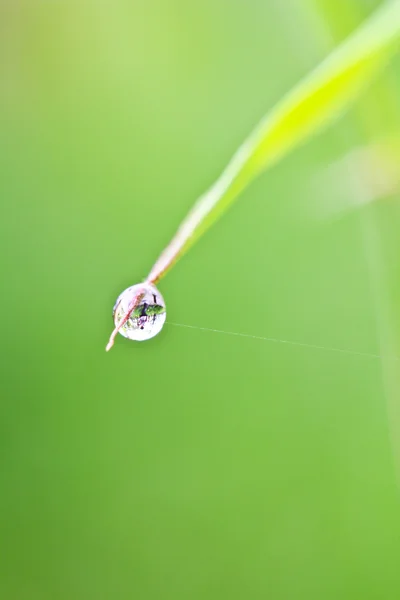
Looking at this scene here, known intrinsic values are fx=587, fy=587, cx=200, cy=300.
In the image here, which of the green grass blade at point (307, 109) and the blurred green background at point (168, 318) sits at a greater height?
the blurred green background at point (168, 318)

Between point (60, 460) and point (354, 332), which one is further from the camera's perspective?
point (60, 460)

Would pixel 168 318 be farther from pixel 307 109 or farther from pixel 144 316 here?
pixel 307 109

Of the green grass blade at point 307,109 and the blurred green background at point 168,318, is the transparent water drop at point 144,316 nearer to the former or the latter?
the green grass blade at point 307,109

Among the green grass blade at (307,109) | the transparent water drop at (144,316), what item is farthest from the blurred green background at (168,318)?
the green grass blade at (307,109)

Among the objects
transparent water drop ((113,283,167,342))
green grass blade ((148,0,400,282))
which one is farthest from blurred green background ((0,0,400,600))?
green grass blade ((148,0,400,282))

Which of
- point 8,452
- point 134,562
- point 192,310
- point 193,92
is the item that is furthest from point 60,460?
point 193,92

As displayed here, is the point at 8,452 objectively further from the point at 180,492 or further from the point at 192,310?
the point at 192,310

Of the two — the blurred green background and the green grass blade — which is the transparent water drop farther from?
the blurred green background
